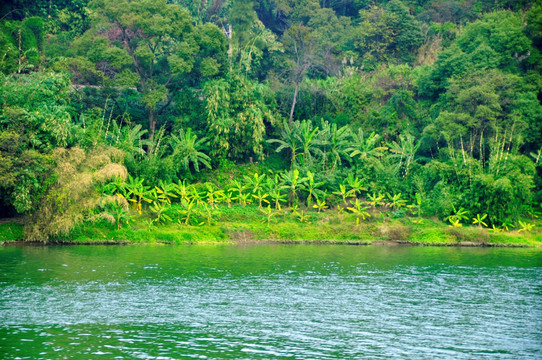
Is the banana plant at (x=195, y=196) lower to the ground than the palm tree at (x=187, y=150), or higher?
lower

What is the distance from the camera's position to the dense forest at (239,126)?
113ft

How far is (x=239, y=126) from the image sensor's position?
143ft

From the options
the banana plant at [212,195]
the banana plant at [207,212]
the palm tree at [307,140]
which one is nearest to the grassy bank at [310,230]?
the banana plant at [207,212]

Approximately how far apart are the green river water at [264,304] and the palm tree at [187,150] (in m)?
9.23

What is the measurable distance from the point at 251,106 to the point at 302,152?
509 cm

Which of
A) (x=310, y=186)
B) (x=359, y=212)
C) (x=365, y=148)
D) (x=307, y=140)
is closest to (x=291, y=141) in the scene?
(x=307, y=140)

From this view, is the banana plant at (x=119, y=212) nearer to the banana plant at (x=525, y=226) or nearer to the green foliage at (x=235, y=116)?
the green foliage at (x=235, y=116)

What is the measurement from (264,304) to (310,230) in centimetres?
1568

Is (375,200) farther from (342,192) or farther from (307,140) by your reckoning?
(307,140)

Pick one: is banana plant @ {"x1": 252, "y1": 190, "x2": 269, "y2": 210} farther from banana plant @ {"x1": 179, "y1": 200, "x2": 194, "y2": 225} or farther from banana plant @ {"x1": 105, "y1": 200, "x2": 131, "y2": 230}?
banana plant @ {"x1": 105, "y1": 200, "x2": 131, "y2": 230}

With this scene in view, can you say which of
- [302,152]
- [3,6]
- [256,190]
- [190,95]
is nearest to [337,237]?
[256,190]

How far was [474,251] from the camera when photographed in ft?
115

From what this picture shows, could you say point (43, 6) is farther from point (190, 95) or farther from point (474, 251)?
point (474, 251)

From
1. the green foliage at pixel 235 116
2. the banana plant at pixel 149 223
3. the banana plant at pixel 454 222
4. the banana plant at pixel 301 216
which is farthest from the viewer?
the green foliage at pixel 235 116
